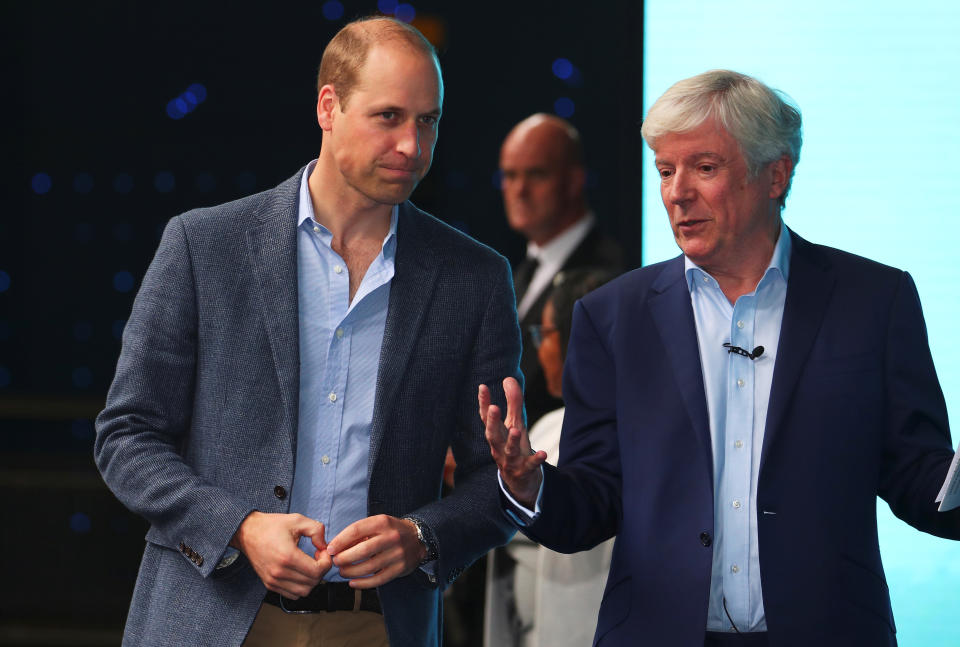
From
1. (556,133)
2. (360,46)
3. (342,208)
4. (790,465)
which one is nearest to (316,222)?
(342,208)

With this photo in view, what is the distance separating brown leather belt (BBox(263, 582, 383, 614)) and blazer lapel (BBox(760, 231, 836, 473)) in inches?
28.7

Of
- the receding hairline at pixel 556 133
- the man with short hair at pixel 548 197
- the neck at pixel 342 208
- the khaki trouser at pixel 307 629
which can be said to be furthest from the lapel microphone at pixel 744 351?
the receding hairline at pixel 556 133

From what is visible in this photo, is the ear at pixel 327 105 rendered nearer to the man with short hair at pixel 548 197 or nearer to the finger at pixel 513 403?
the finger at pixel 513 403

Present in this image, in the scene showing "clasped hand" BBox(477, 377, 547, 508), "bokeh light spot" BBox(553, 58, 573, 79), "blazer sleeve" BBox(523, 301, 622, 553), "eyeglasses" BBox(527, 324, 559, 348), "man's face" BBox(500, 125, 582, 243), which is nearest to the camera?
"clasped hand" BBox(477, 377, 547, 508)

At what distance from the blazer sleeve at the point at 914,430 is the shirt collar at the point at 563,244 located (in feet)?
9.19

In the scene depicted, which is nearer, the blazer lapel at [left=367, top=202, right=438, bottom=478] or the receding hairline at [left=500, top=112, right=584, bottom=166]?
the blazer lapel at [left=367, top=202, right=438, bottom=478]

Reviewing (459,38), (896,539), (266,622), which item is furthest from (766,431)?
(459,38)

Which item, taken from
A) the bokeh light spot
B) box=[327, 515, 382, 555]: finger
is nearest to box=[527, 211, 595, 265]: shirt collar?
the bokeh light spot

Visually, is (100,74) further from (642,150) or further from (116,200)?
(642,150)

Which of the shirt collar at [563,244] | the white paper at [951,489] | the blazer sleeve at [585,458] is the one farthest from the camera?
the shirt collar at [563,244]

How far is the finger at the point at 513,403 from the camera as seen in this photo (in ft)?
6.09

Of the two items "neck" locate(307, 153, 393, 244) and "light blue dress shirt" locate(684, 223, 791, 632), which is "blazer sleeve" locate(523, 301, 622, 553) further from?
"neck" locate(307, 153, 393, 244)

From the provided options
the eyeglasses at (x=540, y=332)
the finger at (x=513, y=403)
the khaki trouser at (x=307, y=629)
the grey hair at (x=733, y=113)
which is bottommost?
the khaki trouser at (x=307, y=629)

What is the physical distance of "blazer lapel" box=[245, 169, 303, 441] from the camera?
6.41 feet
